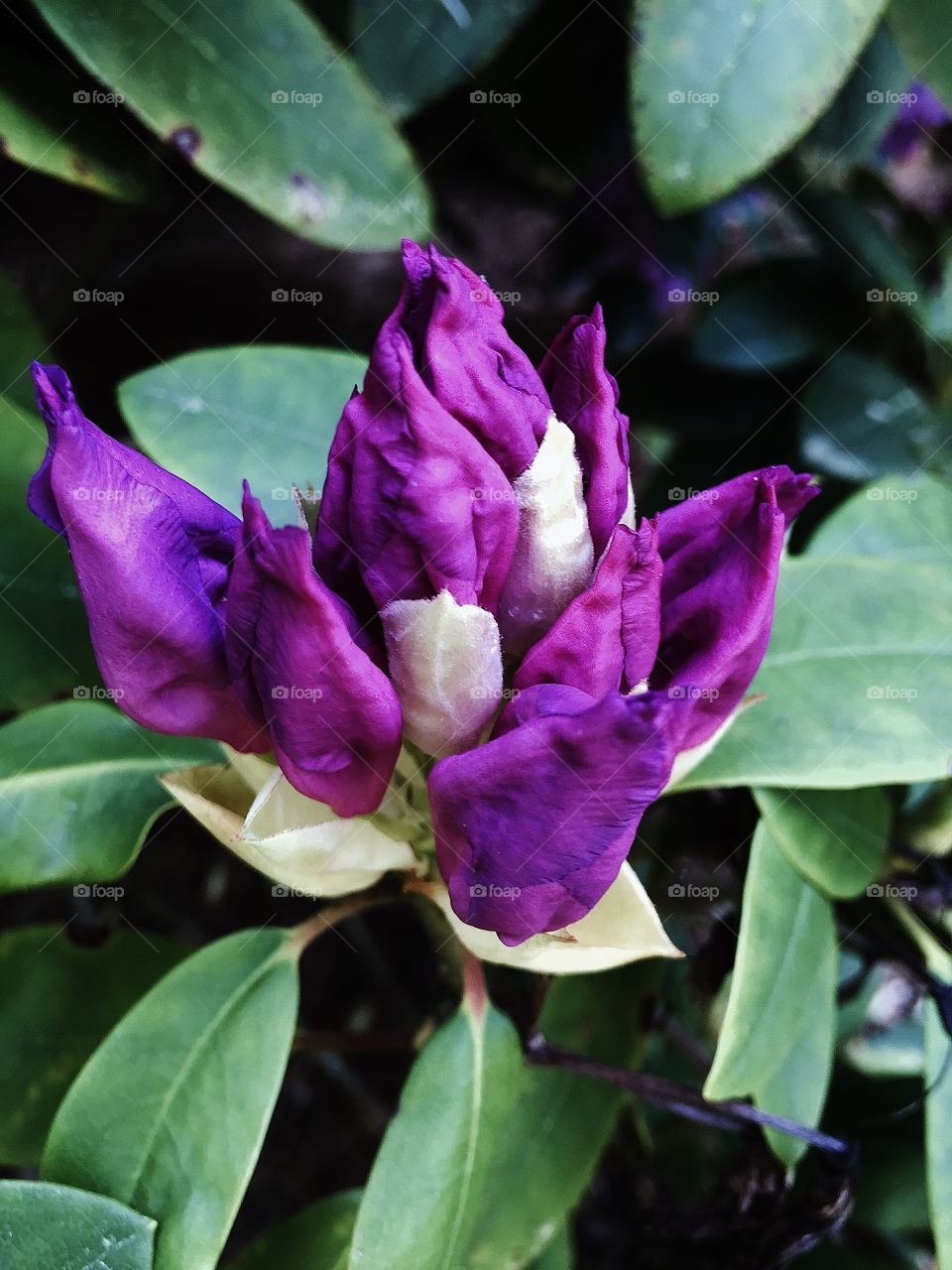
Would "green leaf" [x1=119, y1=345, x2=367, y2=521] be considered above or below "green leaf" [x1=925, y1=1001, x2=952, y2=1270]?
above

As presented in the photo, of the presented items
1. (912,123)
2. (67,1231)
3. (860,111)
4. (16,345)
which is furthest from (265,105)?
(912,123)

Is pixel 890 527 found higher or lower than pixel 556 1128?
higher

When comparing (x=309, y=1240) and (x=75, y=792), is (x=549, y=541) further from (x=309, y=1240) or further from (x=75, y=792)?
(x=309, y=1240)

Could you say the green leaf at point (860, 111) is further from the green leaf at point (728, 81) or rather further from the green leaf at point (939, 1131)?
the green leaf at point (939, 1131)

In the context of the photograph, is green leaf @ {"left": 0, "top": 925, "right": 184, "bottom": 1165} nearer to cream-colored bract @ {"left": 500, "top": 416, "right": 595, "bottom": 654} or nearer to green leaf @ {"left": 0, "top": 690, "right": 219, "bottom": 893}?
green leaf @ {"left": 0, "top": 690, "right": 219, "bottom": 893}

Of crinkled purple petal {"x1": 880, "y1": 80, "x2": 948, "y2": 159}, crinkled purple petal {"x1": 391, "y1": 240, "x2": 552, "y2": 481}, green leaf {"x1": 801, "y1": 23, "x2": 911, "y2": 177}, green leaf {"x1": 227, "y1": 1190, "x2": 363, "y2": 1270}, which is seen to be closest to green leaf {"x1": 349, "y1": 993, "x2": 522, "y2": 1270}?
green leaf {"x1": 227, "y1": 1190, "x2": 363, "y2": 1270}

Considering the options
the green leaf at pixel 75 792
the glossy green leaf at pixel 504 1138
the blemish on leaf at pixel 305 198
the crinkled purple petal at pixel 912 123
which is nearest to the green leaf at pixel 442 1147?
the glossy green leaf at pixel 504 1138

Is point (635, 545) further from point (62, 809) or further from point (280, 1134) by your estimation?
point (280, 1134)
